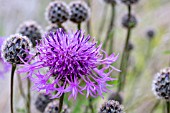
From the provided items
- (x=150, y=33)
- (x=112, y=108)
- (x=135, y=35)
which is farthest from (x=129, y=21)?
(x=135, y=35)

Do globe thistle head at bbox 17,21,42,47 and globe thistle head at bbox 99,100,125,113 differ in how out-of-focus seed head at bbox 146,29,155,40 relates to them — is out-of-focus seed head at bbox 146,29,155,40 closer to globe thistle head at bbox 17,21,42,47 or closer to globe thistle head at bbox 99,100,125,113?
globe thistle head at bbox 17,21,42,47

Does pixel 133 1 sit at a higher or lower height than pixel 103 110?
higher

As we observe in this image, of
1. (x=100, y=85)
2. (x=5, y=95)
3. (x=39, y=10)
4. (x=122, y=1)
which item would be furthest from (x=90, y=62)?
(x=39, y=10)

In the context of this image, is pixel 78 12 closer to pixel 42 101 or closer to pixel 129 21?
pixel 129 21

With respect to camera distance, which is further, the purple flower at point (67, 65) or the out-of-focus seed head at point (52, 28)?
the out-of-focus seed head at point (52, 28)

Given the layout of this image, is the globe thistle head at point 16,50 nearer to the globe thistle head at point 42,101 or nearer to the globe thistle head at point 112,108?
the globe thistle head at point 112,108

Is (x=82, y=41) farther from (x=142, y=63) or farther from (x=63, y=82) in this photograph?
(x=142, y=63)

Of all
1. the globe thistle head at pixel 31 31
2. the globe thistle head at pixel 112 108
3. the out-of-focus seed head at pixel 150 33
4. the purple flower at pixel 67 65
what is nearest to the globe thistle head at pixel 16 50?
the purple flower at pixel 67 65
